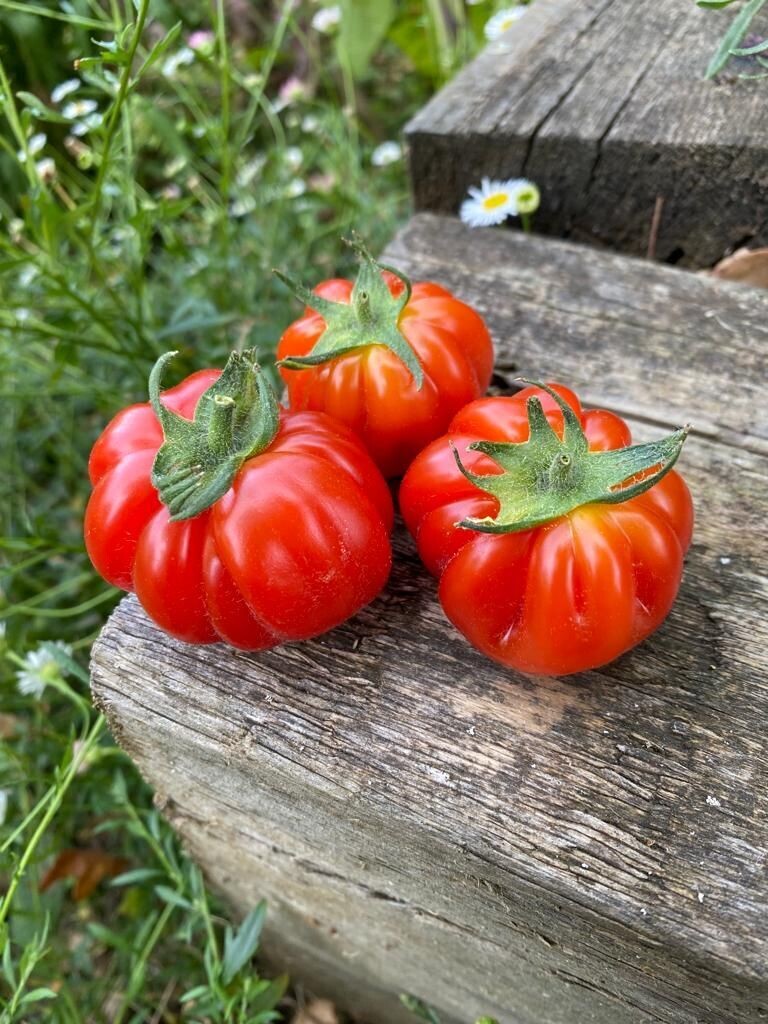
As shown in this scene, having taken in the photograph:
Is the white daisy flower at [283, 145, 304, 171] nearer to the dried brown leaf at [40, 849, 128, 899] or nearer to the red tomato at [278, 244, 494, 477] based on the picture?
the red tomato at [278, 244, 494, 477]

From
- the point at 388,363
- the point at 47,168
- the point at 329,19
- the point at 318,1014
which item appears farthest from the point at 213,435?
the point at 329,19

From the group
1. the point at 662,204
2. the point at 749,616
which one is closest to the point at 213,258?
the point at 662,204

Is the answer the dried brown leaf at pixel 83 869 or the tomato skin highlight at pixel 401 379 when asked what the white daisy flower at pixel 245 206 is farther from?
the dried brown leaf at pixel 83 869

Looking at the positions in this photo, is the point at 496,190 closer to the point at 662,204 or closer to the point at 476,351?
the point at 662,204

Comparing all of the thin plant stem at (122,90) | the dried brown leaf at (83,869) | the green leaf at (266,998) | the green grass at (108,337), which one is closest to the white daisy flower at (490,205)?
the green grass at (108,337)

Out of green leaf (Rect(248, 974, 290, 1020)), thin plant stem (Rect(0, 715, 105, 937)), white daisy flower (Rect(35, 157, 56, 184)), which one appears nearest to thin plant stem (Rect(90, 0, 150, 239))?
white daisy flower (Rect(35, 157, 56, 184))

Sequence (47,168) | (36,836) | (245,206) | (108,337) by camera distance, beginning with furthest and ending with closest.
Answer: (245,206)
(108,337)
(47,168)
(36,836)

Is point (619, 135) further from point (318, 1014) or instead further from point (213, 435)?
point (318, 1014)
